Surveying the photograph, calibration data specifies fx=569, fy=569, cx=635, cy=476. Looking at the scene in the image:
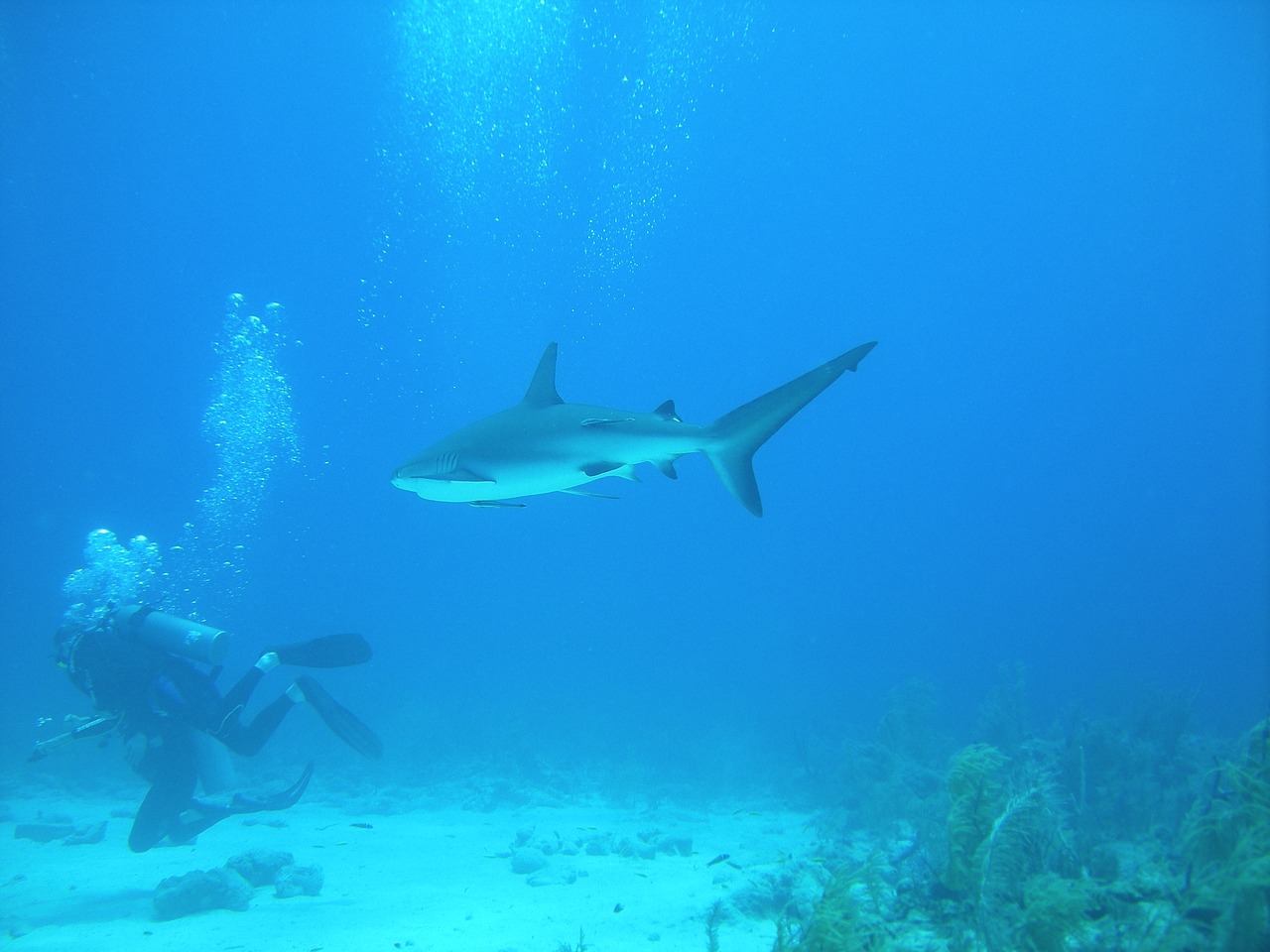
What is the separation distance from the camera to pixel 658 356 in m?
96.1

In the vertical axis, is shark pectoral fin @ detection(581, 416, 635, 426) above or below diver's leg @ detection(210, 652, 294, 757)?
above

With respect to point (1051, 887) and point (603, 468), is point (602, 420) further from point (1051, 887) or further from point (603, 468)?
point (1051, 887)

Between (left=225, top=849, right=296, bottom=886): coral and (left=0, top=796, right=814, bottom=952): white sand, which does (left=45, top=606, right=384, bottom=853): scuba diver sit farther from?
(left=0, top=796, right=814, bottom=952): white sand

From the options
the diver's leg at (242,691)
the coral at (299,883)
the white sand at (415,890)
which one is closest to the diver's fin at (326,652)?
the diver's leg at (242,691)

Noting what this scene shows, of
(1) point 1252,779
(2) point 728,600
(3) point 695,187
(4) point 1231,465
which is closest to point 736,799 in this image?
(1) point 1252,779

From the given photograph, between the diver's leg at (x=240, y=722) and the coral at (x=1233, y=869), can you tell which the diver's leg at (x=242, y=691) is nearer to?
the diver's leg at (x=240, y=722)

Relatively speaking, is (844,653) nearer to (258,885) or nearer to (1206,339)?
(258,885)

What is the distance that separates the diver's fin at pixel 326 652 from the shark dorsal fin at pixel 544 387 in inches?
279

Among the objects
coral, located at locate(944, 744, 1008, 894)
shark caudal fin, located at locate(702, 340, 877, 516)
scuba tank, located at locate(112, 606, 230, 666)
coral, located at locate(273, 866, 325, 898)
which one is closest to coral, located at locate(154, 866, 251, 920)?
coral, located at locate(273, 866, 325, 898)

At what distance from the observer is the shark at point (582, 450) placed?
4.37 metres

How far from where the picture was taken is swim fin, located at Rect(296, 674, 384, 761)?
9.77 metres

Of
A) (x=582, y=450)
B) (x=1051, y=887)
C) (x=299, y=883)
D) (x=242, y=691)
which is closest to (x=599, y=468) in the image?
(x=582, y=450)

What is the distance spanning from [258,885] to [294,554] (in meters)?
115

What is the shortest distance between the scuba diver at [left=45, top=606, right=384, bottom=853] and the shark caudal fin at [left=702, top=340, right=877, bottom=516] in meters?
8.71
